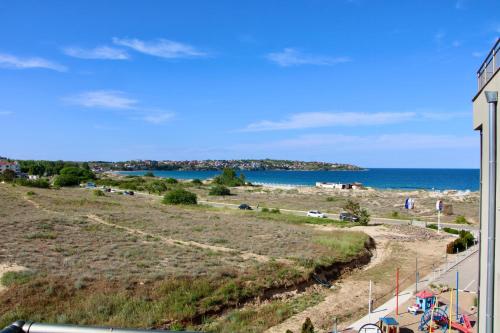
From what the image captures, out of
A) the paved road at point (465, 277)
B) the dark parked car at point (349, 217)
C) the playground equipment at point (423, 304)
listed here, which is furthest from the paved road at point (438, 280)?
the dark parked car at point (349, 217)

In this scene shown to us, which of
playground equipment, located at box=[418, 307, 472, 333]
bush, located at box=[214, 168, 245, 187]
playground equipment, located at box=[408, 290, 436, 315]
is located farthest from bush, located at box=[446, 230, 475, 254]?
bush, located at box=[214, 168, 245, 187]

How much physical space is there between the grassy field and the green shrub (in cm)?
4

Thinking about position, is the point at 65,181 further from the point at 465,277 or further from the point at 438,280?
the point at 465,277

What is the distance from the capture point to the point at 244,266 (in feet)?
72.9

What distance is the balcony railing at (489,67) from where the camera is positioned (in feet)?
23.0

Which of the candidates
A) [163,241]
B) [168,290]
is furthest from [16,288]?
[163,241]

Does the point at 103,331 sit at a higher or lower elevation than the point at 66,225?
higher

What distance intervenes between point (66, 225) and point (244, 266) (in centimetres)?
1713

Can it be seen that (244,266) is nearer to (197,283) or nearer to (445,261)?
(197,283)

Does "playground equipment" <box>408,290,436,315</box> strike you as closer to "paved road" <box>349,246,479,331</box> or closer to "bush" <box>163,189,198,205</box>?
"paved road" <box>349,246,479,331</box>

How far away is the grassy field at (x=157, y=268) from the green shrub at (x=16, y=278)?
4 centimetres

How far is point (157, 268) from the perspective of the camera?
20500 mm

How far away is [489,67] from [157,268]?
17239 mm

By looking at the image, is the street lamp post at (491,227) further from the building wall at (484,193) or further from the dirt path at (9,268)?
the dirt path at (9,268)
